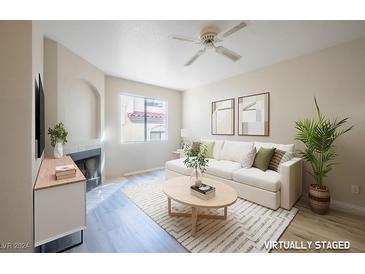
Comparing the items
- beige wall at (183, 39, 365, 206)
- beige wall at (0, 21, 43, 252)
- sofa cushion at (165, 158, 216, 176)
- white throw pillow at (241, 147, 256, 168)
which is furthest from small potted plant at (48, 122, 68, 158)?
beige wall at (183, 39, 365, 206)

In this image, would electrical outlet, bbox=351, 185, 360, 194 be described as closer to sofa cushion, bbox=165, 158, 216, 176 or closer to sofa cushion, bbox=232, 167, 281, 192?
sofa cushion, bbox=232, 167, 281, 192

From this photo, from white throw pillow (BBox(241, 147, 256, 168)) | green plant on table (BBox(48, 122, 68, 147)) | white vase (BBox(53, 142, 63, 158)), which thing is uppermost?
green plant on table (BBox(48, 122, 68, 147))

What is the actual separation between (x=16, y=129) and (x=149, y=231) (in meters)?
1.58

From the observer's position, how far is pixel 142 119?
14.4 feet

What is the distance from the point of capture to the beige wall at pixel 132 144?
3723 mm

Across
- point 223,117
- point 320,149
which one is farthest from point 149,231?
point 223,117

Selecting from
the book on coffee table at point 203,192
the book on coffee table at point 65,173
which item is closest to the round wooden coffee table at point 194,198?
the book on coffee table at point 203,192

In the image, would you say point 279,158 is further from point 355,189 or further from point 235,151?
point 355,189

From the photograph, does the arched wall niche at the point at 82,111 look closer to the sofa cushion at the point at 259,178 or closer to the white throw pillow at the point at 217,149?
the white throw pillow at the point at 217,149

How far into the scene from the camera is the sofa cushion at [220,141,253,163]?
124 inches

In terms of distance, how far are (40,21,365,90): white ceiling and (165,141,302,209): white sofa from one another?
1614 mm
